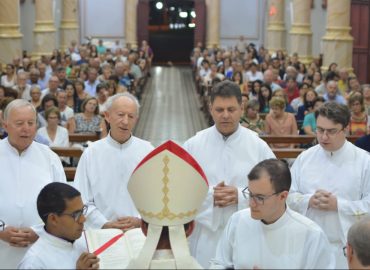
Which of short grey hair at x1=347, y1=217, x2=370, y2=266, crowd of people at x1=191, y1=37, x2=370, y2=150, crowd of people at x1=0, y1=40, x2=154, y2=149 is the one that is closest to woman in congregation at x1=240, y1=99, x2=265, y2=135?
crowd of people at x1=191, y1=37, x2=370, y2=150

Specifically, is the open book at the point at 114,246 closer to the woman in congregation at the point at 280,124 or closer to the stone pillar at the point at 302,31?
the woman in congregation at the point at 280,124

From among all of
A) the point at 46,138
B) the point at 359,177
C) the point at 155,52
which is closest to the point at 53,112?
the point at 46,138

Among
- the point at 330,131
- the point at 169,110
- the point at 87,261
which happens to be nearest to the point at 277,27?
the point at 169,110

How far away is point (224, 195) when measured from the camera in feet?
15.1

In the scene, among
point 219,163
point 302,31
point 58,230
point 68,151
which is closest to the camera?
point 58,230

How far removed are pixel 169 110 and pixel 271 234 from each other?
1401cm

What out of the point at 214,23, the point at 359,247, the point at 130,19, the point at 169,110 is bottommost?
the point at 169,110

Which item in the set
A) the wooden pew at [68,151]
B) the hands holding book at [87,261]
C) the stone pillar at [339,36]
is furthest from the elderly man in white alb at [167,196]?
the stone pillar at [339,36]

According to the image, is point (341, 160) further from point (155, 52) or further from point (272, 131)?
point (155, 52)

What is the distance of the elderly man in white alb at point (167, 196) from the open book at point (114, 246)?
1.10ft

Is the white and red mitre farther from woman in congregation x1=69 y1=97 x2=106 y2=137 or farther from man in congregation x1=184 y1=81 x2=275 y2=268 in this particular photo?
woman in congregation x1=69 y1=97 x2=106 y2=137

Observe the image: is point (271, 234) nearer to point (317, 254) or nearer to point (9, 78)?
point (317, 254)

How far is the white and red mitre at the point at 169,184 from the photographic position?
319 cm

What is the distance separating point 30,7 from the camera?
78.3ft
